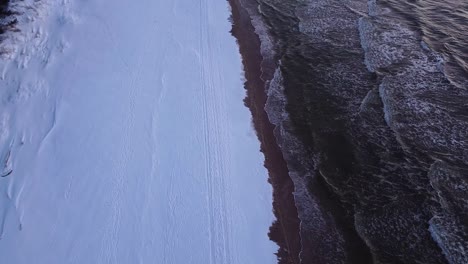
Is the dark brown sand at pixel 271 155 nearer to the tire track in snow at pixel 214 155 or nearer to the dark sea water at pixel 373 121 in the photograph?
the dark sea water at pixel 373 121

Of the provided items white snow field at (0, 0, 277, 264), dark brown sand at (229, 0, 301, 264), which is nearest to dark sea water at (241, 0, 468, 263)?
dark brown sand at (229, 0, 301, 264)

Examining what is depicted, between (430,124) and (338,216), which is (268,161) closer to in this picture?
(338,216)

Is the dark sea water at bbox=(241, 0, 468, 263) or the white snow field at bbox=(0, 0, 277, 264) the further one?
the dark sea water at bbox=(241, 0, 468, 263)

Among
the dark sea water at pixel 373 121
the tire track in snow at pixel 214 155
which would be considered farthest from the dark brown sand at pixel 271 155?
the tire track in snow at pixel 214 155

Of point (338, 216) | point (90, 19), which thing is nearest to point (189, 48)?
point (90, 19)

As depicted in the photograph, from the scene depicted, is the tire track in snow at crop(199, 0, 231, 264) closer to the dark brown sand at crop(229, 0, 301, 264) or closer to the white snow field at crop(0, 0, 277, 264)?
the white snow field at crop(0, 0, 277, 264)

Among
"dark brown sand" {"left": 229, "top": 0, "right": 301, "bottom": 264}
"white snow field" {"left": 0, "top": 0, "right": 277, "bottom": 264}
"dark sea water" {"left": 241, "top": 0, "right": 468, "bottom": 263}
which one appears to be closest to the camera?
"white snow field" {"left": 0, "top": 0, "right": 277, "bottom": 264}

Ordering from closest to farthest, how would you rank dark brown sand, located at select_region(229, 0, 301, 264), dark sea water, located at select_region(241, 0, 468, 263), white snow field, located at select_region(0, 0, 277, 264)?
white snow field, located at select_region(0, 0, 277, 264)
dark brown sand, located at select_region(229, 0, 301, 264)
dark sea water, located at select_region(241, 0, 468, 263)
